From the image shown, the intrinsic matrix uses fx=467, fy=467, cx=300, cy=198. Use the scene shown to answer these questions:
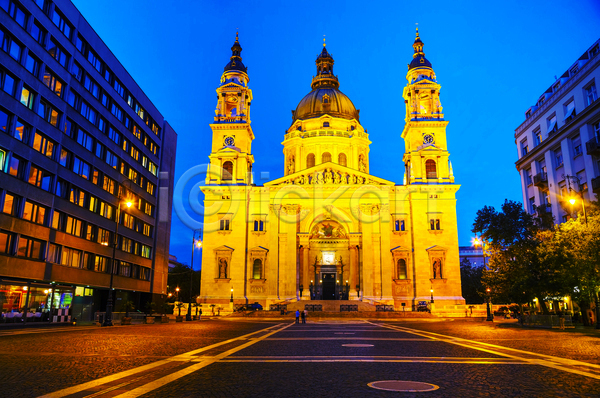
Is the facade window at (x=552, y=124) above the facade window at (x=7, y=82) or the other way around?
above

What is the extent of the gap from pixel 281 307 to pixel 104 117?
27.5m

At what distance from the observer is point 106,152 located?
4194cm

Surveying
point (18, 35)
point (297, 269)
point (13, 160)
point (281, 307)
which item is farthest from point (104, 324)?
point (297, 269)

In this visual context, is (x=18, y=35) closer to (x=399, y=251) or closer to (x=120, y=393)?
(x=120, y=393)

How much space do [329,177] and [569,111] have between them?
31.6 meters

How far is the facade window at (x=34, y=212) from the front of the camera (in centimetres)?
3062

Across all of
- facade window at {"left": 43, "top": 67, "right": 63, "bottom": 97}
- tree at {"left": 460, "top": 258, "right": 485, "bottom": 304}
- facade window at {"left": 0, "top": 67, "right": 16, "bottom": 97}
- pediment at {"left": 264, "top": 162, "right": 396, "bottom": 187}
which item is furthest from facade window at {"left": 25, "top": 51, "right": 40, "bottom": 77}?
tree at {"left": 460, "top": 258, "right": 485, "bottom": 304}

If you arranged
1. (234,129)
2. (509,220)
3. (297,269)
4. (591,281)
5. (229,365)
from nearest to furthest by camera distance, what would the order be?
(229,365)
(591,281)
(509,220)
(297,269)
(234,129)

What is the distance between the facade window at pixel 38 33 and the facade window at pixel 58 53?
0.79m

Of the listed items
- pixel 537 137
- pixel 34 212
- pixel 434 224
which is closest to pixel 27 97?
pixel 34 212

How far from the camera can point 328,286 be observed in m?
63.0

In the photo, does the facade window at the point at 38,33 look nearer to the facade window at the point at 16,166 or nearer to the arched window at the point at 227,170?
the facade window at the point at 16,166

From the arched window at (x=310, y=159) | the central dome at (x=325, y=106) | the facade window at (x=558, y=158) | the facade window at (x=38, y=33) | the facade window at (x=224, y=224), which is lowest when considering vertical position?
the facade window at (x=224, y=224)

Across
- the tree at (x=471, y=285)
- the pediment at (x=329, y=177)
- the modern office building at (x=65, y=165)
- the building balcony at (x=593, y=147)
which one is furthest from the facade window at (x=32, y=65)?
the tree at (x=471, y=285)
